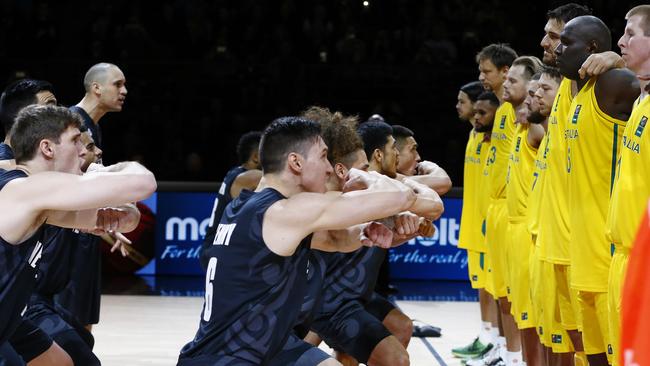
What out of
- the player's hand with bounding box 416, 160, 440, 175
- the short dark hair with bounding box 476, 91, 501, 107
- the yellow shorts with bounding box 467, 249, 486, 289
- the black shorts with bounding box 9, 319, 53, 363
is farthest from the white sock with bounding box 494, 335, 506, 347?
the black shorts with bounding box 9, 319, 53, 363

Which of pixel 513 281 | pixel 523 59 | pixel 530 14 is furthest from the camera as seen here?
pixel 530 14

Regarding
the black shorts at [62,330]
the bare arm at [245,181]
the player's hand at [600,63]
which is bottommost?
the black shorts at [62,330]

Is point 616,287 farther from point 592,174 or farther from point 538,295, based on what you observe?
point 538,295

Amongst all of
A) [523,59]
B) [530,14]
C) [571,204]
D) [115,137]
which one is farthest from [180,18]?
[571,204]

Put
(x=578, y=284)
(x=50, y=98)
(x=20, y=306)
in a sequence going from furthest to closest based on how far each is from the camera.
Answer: (x=50, y=98)
(x=578, y=284)
(x=20, y=306)

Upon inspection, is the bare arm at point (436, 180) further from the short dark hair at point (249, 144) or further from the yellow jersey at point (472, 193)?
the yellow jersey at point (472, 193)

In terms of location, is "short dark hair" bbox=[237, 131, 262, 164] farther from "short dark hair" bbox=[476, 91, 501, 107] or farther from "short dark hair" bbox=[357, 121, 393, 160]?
"short dark hair" bbox=[357, 121, 393, 160]

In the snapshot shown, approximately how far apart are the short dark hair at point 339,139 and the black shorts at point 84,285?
201 centimetres

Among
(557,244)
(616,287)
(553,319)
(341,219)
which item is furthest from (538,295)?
(341,219)

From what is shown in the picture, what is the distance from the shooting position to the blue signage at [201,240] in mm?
11508

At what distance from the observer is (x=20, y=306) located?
415 centimetres

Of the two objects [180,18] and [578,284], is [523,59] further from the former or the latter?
[180,18]

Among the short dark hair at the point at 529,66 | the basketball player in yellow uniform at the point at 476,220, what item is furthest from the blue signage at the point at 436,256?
the short dark hair at the point at 529,66

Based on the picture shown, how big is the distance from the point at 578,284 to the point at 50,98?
10.9 feet
